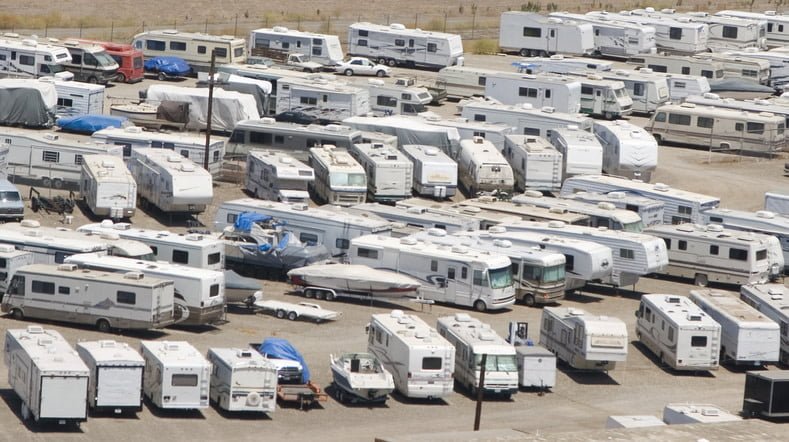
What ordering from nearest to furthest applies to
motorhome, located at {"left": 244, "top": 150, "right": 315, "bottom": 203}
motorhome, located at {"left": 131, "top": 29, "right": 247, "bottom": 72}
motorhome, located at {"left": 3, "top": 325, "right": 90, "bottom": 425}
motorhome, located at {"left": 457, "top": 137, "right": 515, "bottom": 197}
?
1. motorhome, located at {"left": 3, "top": 325, "right": 90, "bottom": 425}
2. motorhome, located at {"left": 244, "top": 150, "right": 315, "bottom": 203}
3. motorhome, located at {"left": 457, "top": 137, "right": 515, "bottom": 197}
4. motorhome, located at {"left": 131, "top": 29, "right": 247, "bottom": 72}

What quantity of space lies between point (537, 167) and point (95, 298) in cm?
2289

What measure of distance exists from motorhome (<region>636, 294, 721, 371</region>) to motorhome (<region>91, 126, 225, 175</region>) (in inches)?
789

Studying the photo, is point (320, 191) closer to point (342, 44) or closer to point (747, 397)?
point (747, 397)

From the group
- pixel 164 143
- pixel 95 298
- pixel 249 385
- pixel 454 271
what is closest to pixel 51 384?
pixel 249 385

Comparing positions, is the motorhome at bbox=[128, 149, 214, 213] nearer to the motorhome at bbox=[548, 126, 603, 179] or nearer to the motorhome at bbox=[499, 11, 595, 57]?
the motorhome at bbox=[548, 126, 603, 179]

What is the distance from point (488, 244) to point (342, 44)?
4487 centimetres

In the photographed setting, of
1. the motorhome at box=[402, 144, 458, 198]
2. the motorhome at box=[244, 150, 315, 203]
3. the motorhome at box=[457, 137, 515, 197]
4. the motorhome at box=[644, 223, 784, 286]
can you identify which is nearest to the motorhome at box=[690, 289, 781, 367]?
the motorhome at box=[644, 223, 784, 286]

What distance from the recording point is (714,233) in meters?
57.4

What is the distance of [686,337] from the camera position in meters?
47.8

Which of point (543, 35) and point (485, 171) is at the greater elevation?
point (543, 35)

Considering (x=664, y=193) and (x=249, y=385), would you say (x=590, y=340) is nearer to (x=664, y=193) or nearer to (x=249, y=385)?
(x=249, y=385)

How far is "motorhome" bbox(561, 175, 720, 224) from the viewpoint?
203 ft

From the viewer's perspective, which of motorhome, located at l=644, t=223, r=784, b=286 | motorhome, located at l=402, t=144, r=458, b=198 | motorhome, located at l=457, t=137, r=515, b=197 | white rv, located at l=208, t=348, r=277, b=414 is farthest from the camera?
motorhome, located at l=457, t=137, r=515, b=197

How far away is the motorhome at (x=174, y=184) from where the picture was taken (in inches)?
2274
